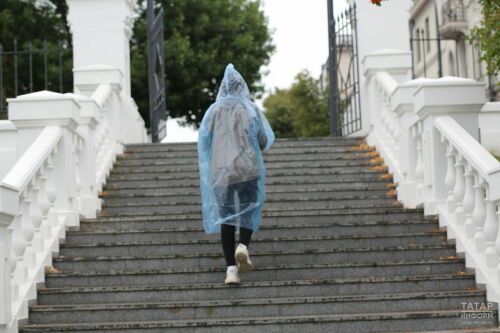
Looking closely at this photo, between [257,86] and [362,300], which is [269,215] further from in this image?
[257,86]

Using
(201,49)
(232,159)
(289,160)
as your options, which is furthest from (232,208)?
(201,49)

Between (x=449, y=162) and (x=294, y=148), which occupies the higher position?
(x=294, y=148)

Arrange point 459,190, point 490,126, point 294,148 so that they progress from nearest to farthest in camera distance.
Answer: point 459,190
point 490,126
point 294,148

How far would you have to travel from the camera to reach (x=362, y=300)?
720 cm

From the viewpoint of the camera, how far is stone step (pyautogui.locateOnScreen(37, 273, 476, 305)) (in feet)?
24.6

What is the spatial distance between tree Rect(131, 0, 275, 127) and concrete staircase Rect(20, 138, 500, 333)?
1764 cm

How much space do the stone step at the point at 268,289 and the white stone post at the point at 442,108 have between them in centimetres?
86

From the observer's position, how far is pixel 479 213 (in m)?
7.46

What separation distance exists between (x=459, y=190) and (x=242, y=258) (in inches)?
78.1

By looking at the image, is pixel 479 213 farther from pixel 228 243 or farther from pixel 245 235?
pixel 228 243

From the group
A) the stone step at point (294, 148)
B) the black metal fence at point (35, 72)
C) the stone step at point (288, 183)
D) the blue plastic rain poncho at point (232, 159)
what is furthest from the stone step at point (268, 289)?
the black metal fence at point (35, 72)

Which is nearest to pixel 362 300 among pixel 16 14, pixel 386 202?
pixel 386 202

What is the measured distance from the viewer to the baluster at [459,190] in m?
7.97

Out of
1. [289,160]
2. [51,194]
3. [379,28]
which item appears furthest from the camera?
[379,28]
